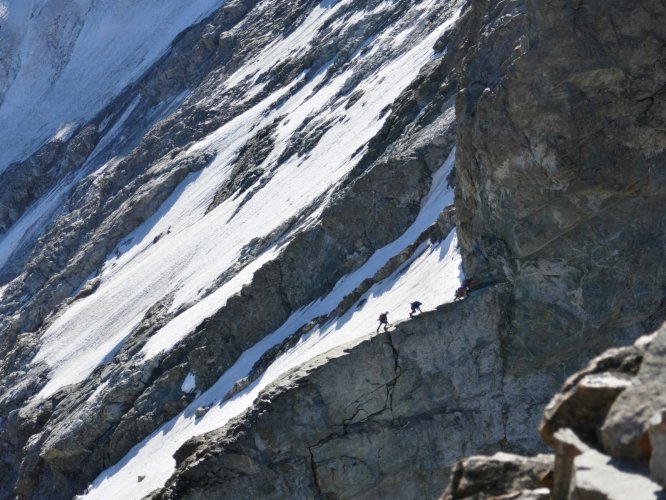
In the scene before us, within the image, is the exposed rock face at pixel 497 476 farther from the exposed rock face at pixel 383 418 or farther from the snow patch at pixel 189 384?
the snow patch at pixel 189 384

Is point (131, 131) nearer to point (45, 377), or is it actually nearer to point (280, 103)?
point (280, 103)

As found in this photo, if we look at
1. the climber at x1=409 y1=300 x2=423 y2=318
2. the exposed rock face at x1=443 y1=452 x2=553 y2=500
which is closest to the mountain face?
the climber at x1=409 y1=300 x2=423 y2=318

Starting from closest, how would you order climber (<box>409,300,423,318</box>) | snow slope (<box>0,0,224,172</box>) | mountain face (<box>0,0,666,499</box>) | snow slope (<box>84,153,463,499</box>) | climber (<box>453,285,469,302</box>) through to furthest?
1. mountain face (<box>0,0,666,499</box>)
2. climber (<box>409,300,423,318</box>)
3. climber (<box>453,285,469,302</box>)
4. snow slope (<box>84,153,463,499</box>)
5. snow slope (<box>0,0,224,172</box>)

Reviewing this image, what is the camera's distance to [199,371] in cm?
3884

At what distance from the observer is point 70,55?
107m

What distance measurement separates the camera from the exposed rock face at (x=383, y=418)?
2469 cm

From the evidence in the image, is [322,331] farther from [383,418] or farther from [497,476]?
[497,476]

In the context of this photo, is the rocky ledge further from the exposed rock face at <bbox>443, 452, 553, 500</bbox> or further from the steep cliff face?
the steep cliff face

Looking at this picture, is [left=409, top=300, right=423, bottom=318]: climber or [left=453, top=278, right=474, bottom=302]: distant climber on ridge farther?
A: [left=453, top=278, right=474, bottom=302]: distant climber on ridge

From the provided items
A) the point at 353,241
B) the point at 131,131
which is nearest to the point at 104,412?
the point at 353,241

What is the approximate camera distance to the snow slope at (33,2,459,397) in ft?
152

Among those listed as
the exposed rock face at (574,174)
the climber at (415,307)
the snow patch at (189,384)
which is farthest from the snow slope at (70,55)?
the exposed rock face at (574,174)

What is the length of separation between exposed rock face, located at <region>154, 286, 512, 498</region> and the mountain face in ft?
0.19

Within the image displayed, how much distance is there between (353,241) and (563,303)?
42.0 ft
